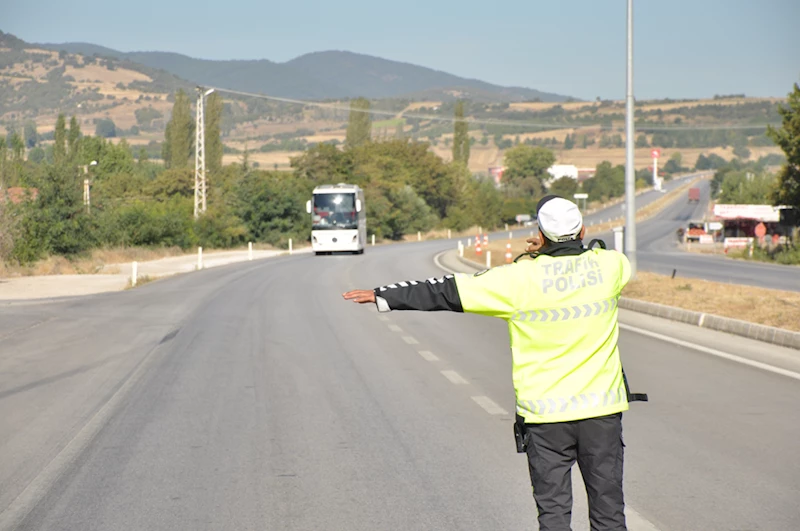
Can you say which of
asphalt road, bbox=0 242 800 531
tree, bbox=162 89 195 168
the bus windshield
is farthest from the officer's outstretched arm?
tree, bbox=162 89 195 168

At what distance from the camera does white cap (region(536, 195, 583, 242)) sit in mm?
4559

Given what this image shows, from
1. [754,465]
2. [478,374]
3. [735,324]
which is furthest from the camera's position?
[735,324]

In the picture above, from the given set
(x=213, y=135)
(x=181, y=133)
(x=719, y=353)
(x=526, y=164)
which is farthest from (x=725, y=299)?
(x=526, y=164)

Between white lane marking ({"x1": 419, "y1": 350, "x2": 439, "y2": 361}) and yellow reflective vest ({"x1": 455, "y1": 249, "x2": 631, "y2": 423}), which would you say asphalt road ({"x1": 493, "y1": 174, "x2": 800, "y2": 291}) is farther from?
yellow reflective vest ({"x1": 455, "y1": 249, "x2": 631, "y2": 423})

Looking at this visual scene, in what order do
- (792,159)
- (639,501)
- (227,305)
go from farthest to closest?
(792,159) → (227,305) → (639,501)

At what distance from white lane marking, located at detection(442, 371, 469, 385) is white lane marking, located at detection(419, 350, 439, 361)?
132 centimetres

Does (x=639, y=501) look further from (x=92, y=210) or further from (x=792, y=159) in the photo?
(x=792, y=159)

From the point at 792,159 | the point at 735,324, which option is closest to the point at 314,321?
the point at 735,324

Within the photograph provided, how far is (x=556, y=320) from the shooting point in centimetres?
456

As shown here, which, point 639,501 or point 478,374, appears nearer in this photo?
point 639,501

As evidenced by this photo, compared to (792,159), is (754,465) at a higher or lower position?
lower

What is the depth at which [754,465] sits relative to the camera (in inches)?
305

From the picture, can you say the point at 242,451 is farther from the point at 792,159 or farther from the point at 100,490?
the point at 792,159

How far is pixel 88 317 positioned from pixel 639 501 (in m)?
15.9
